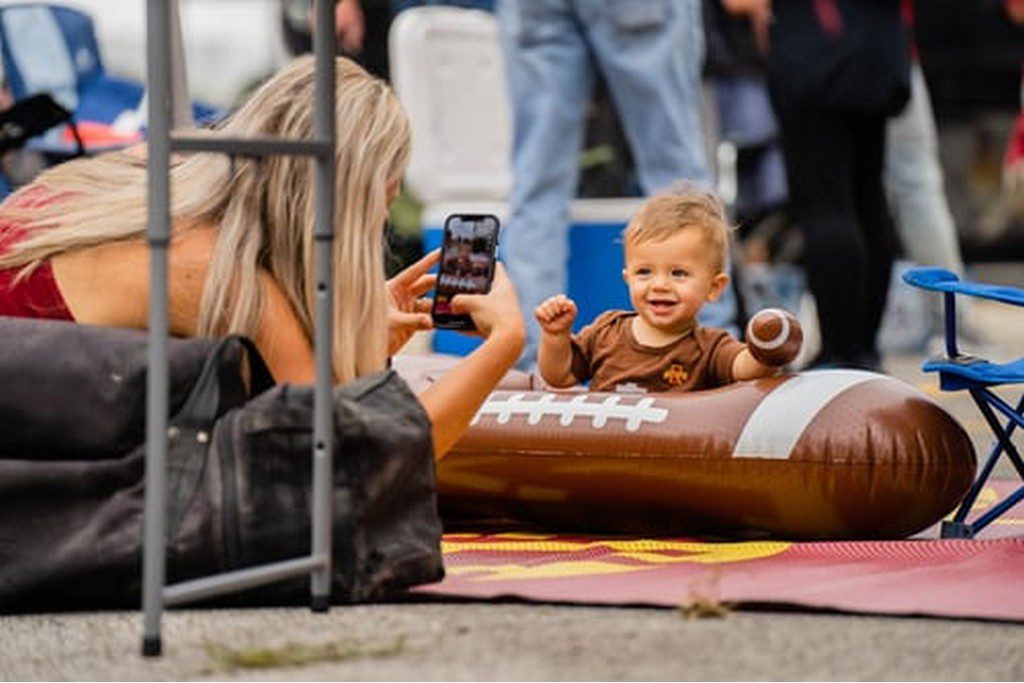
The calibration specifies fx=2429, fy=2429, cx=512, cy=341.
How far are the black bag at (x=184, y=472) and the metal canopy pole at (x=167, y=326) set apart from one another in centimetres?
6

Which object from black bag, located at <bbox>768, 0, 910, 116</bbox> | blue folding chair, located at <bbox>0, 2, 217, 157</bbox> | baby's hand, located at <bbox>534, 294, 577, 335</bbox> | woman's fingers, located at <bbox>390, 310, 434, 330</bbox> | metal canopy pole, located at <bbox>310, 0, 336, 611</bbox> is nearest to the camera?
metal canopy pole, located at <bbox>310, 0, 336, 611</bbox>

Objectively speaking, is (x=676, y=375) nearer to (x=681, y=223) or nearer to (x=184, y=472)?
(x=681, y=223)

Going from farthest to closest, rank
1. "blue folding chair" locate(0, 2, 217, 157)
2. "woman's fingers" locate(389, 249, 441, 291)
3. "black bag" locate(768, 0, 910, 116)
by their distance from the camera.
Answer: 1. "blue folding chair" locate(0, 2, 217, 157)
2. "black bag" locate(768, 0, 910, 116)
3. "woman's fingers" locate(389, 249, 441, 291)

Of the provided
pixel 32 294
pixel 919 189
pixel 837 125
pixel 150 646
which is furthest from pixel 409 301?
pixel 919 189

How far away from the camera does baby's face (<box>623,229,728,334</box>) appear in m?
5.11

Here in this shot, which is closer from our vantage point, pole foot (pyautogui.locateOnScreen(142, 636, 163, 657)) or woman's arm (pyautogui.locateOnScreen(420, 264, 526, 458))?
pole foot (pyautogui.locateOnScreen(142, 636, 163, 657))

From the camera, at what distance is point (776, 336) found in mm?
4797

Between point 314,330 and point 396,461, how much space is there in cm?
25

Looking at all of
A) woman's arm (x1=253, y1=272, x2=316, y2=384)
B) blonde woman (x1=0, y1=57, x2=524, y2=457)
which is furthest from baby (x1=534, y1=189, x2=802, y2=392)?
woman's arm (x1=253, y1=272, x2=316, y2=384)

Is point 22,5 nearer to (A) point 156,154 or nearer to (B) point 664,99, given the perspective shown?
(B) point 664,99

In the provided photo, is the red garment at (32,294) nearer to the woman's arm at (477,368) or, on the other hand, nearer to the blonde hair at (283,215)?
the blonde hair at (283,215)

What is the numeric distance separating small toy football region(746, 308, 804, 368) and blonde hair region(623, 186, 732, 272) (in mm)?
355

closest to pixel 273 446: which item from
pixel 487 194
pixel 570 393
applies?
pixel 570 393

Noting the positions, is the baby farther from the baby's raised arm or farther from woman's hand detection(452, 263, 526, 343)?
woman's hand detection(452, 263, 526, 343)
